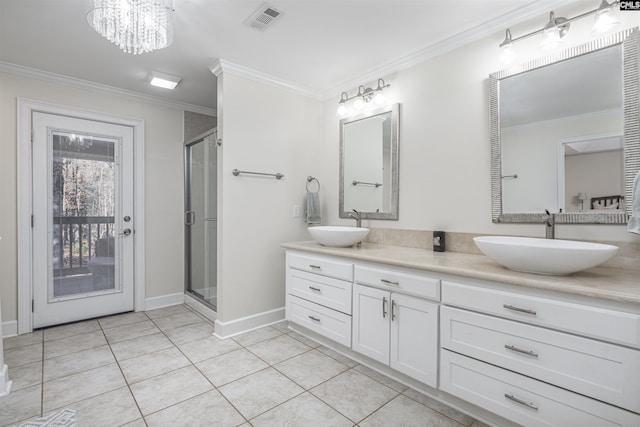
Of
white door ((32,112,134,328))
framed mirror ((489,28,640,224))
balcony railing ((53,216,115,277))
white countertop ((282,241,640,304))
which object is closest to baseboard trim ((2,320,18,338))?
white door ((32,112,134,328))

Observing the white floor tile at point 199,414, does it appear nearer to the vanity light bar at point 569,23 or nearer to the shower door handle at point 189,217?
the shower door handle at point 189,217

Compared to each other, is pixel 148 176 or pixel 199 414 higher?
pixel 148 176

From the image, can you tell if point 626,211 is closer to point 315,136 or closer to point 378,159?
point 378,159

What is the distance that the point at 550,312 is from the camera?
1.33 m

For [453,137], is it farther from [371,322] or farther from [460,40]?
[371,322]

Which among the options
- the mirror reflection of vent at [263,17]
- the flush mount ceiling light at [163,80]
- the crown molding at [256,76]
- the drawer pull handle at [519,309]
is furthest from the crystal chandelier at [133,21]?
the drawer pull handle at [519,309]

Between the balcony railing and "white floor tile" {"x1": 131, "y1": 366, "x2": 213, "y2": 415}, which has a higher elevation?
the balcony railing

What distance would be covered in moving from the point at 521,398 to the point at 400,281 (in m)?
0.77

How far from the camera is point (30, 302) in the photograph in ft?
9.21

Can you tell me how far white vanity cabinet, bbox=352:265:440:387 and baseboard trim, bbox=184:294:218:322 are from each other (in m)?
1.61

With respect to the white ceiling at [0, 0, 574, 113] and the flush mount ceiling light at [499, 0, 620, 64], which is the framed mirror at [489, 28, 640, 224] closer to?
the flush mount ceiling light at [499, 0, 620, 64]

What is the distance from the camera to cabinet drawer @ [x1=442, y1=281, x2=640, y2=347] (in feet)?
3.83

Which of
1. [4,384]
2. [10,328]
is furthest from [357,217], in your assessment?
[10,328]

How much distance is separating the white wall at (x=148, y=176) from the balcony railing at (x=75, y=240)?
30cm
